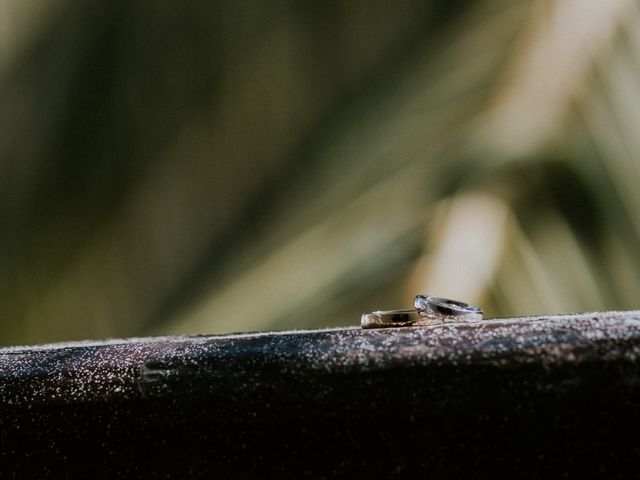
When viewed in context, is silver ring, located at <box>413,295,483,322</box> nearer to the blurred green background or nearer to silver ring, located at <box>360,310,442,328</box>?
silver ring, located at <box>360,310,442,328</box>

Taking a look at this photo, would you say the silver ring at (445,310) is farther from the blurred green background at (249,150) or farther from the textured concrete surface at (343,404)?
the blurred green background at (249,150)

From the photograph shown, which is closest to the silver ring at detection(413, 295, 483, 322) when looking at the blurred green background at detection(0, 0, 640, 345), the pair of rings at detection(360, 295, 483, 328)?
the pair of rings at detection(360, 295, 483, 328)

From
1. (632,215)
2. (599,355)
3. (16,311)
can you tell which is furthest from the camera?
(16,311)

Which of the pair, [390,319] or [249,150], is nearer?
[390,319]

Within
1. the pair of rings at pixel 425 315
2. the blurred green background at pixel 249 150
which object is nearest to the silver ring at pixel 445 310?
the pair of rings at pixel 425 315

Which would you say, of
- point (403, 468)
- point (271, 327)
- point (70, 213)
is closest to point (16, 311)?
point (70, 213)

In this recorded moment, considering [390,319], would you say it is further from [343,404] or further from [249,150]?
[249,150]

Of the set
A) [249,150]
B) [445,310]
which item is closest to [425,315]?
[445,310]

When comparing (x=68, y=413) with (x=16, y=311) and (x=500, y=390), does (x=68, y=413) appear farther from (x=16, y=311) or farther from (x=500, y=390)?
(x=16, y=311)
